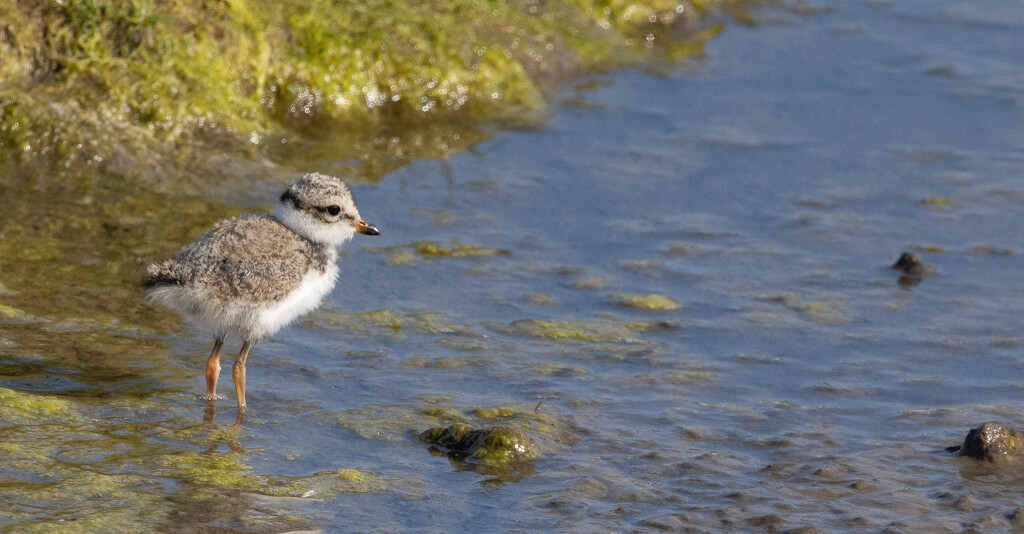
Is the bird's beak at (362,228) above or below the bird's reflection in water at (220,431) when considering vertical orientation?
above

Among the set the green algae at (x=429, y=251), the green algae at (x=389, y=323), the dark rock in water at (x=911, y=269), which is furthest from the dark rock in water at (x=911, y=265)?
the green algae at (x=389, y=323)

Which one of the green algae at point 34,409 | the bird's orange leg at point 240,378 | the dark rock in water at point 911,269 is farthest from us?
the dark rock in water at point 911,269

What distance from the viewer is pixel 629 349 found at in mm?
6676

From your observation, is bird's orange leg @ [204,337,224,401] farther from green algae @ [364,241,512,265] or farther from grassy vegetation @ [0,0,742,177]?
grassy vegetation @ [0,0,742,177]

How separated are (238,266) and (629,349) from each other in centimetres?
226

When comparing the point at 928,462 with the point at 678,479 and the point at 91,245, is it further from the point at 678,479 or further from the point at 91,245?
the point at 91,245

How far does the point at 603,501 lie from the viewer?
16.7ft

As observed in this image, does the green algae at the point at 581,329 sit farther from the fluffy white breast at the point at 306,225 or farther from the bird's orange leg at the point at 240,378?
the bird's orange leg at the point at 240,378

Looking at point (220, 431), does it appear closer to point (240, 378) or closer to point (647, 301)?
point (240, 378)

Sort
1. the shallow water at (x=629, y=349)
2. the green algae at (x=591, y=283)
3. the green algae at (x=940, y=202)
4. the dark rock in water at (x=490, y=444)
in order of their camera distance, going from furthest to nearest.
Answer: the green algae at (x=940, y=202) → the green algae at (x=591, y=283) → the dark rock in water at (x=490, y=444) → the shallow water at (x=629, y=349)

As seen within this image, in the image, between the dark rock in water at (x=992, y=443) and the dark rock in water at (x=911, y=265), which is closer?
the dark rock in water at (x=992, y=443)

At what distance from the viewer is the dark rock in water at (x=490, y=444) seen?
532 cm

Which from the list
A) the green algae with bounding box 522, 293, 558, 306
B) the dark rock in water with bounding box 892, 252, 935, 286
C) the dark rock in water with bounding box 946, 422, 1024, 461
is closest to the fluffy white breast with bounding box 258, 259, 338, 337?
the green algae with bounding box 522, 293, 558, 306

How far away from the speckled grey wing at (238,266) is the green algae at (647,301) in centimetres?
224
